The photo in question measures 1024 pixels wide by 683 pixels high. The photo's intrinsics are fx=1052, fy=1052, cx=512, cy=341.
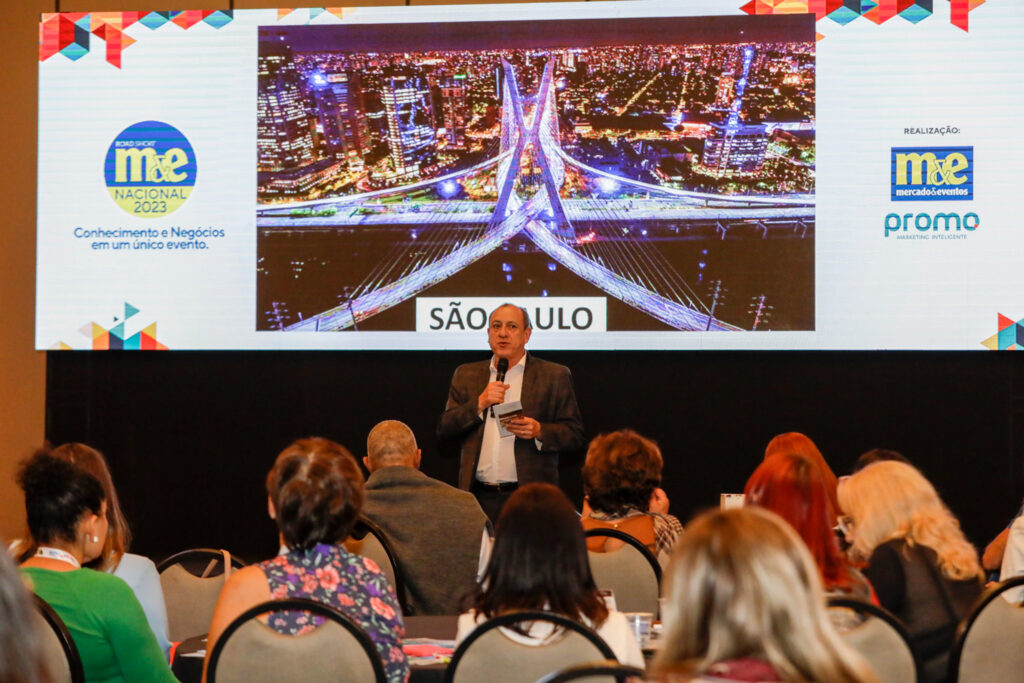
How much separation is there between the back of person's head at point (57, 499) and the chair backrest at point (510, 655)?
89 centimetres

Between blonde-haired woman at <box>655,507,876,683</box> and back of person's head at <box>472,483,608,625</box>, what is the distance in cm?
100

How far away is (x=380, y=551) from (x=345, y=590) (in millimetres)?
1125

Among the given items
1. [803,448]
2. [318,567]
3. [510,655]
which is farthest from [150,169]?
[510,655]

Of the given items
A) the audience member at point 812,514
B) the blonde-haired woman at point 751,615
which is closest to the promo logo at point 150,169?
the audience member at point 812,514

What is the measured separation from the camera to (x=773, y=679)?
1.32m

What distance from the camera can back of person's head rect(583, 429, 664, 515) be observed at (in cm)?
356

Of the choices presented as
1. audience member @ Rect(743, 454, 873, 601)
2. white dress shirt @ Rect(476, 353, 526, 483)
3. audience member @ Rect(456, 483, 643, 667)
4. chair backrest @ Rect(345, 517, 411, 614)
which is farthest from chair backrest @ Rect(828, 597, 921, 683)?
white dress shirt @ Rect(476, 353, 526, 483)

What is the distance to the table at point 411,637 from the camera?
2557mm

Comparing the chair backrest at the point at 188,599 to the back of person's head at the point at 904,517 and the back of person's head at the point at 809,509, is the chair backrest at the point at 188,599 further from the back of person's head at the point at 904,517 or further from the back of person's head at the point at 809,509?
the back of person's head at the point at 904,517

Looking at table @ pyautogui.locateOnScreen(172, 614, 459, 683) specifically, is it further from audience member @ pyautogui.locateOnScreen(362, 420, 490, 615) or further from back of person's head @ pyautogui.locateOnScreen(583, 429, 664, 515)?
back of person's head @ pyautogui.locateOnScreen(583, 429, 664, 515)

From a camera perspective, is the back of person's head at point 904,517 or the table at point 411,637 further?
the back of person's head at point 904,517

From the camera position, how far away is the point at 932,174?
562 cm

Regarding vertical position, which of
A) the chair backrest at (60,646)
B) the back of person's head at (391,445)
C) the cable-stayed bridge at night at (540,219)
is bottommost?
the chair backrest at (60,646)

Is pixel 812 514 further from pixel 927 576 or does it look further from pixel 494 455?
pixel 494 455
